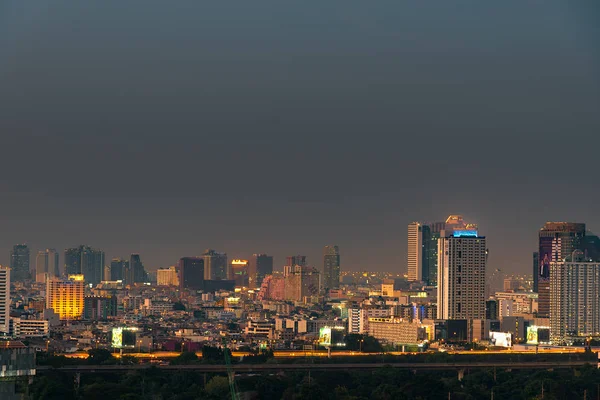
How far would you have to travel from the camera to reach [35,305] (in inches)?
6885

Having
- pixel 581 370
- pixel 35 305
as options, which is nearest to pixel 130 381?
pixel 581 370

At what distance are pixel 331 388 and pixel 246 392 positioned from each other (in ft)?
23.5

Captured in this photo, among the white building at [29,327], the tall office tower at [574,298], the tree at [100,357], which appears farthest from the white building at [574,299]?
the tree at [100,357]

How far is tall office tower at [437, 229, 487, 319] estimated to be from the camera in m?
135

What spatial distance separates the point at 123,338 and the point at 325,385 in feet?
108

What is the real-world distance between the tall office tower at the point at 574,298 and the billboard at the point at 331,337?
72.3 feet

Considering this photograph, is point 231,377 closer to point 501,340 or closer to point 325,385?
point 325,385

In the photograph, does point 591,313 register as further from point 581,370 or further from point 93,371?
point 93,371

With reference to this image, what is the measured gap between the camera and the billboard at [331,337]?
355ft

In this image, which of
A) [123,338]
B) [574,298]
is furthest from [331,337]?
[574,298]

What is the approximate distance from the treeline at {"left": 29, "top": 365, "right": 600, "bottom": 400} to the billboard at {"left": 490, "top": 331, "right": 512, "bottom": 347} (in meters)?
26.8

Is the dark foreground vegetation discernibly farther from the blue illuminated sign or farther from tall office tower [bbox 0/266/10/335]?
the blue illuminated sign

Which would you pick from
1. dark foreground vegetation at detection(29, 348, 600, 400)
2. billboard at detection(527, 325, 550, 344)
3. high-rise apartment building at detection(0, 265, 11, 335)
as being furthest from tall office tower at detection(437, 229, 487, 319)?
dark foreground vegetation at detection(29, 348, 600, 400)

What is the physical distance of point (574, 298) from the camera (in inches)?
5605
